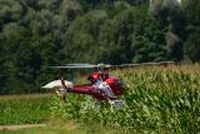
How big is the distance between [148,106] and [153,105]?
0.48m

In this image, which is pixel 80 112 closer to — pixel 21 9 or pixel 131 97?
pixel 131 97

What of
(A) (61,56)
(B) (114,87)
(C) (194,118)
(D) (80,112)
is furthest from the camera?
(A) (61,56)

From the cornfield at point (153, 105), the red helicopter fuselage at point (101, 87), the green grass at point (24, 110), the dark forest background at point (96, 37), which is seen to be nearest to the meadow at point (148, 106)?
the cornfield at point (153, 105)

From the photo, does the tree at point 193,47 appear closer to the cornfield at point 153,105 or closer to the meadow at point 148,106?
the meadow at point 148,106

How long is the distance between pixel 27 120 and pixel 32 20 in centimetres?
5378

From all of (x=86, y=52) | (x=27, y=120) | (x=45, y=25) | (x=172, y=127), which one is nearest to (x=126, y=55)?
(x=86, y=52)

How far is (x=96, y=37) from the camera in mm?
85250

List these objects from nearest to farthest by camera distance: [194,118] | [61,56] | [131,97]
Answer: [194,118]
[131,97]
[61,56]

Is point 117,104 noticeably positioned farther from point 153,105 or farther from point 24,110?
point 24,110

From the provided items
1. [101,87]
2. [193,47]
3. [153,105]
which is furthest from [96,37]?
[153,105]

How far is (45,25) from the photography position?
8294 centimetres

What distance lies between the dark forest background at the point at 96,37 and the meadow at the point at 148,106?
45.2 meters

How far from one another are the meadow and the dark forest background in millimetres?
45245

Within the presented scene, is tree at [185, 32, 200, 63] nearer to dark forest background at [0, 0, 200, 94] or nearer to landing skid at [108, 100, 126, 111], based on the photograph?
dark forest background at [0, 0, 200, 94]
